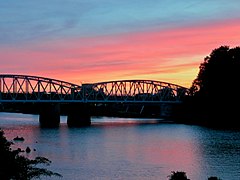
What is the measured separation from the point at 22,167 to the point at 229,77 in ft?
393

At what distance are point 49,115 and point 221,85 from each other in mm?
52855

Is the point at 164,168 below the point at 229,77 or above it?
below

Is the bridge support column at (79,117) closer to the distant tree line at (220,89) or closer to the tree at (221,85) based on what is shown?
the distant tree line at (220,89)

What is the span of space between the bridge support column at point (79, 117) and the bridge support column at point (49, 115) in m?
3.93

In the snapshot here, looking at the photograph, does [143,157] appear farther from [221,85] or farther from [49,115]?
[49,115]

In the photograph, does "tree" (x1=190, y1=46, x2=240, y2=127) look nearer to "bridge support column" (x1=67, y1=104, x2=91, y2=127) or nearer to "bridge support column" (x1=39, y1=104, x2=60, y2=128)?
"bridge support column" (x1=67, y1=104, x2=91, y2=127)

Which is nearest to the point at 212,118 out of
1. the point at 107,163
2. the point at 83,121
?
the point at 83,121

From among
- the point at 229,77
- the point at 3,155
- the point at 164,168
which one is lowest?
the point at 164,168

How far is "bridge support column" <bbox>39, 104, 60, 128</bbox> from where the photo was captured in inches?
6309

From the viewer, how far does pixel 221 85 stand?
14375cm

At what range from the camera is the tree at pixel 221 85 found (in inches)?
5591

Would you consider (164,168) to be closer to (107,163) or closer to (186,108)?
(107,163)

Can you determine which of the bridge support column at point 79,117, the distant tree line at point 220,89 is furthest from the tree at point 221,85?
the bridge support column at point 79,117

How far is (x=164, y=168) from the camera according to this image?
2296 inches
